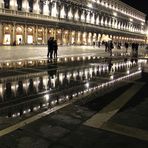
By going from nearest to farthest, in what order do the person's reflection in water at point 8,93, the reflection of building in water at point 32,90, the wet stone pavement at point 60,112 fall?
the wet stone pavement at point 60,112, the reflection of building in water at point 32,90, the person's reflection in water at point 8,93

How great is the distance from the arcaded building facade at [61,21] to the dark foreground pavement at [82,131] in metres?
39.2

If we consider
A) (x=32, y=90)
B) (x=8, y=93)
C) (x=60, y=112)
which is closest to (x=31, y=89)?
(x=32, y=90)

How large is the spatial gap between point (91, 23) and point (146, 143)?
225 feet

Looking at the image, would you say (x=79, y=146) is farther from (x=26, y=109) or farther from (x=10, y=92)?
(x=10, y=92)

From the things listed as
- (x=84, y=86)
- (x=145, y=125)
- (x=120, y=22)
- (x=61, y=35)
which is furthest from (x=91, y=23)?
(x=145, y=125)

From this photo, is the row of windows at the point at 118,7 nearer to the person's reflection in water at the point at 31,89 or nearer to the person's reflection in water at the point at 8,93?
the person's reflection in water at the point at 31,89

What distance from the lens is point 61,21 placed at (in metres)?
58.1

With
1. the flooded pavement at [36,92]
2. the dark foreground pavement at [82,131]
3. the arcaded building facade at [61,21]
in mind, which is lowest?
the dark foreground pavement at [82,131]

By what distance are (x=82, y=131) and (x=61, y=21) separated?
5436 centimetres

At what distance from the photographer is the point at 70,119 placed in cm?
582

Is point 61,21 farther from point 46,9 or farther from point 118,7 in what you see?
point 118,7

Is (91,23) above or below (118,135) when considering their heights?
above

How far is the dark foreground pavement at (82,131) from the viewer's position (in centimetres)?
447

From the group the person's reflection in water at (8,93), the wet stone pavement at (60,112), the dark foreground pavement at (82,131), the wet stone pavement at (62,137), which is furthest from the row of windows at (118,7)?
the wet stone pavement at (62,137)
